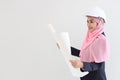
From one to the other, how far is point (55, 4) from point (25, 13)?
0.24m

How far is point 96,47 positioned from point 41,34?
0.57 metres

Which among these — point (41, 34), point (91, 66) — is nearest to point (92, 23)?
point (91, 66)

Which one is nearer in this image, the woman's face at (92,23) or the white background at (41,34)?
the woman's face at (92,23)

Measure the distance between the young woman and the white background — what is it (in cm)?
35

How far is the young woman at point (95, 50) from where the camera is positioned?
1519 millimetres

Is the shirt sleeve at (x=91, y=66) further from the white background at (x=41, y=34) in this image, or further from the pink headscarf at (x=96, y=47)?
the white background at (x=41, y=34)

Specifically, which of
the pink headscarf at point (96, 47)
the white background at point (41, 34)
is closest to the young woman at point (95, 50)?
the pink headscarf at point (96, 47)

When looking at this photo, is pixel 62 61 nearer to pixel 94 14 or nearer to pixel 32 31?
pixel 32 31

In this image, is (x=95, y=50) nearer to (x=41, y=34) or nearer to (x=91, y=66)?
(x=91, y=66)

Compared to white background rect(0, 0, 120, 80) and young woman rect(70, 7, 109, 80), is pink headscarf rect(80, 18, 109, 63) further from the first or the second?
white background rect(0, 0, 120, 80)

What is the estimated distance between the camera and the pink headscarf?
1521 mm

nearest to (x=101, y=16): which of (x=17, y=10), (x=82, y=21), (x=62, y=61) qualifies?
(x=82, y=21)

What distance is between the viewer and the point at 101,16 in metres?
1.56

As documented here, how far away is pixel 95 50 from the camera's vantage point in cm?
153
